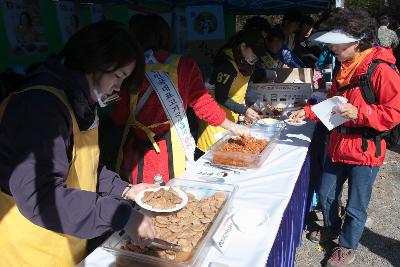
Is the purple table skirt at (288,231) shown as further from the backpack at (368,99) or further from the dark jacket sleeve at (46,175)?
the dark jacket sleeve at (46,175)

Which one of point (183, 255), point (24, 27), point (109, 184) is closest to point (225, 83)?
point (109, 184)

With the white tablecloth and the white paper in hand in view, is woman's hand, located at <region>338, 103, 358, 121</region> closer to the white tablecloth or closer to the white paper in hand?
the white paper in hand

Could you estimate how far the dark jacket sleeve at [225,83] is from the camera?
2.81 m

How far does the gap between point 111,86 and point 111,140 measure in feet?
13.4

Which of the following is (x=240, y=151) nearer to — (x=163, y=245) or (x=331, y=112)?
(x=331, y=112)

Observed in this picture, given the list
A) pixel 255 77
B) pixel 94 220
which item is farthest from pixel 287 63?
pixel 94 220

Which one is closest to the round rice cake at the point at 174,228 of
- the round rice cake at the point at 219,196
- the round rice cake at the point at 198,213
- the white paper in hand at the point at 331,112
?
the round rice cake at the point at 198,213

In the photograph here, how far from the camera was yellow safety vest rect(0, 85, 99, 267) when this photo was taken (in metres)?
1.16

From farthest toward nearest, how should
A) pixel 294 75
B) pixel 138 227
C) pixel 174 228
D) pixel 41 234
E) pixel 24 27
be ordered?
1. pixel 294 75
2. pixel 24 27
3. pixel 174 228
4. pixel 41 234
5. pixel 138 227

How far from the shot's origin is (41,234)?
3.89 feet

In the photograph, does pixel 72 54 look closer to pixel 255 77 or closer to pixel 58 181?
pixel 58 181

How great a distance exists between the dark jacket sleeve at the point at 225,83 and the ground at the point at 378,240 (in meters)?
1.21

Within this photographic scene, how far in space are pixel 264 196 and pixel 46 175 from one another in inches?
43.1

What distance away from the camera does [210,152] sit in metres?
2.29
